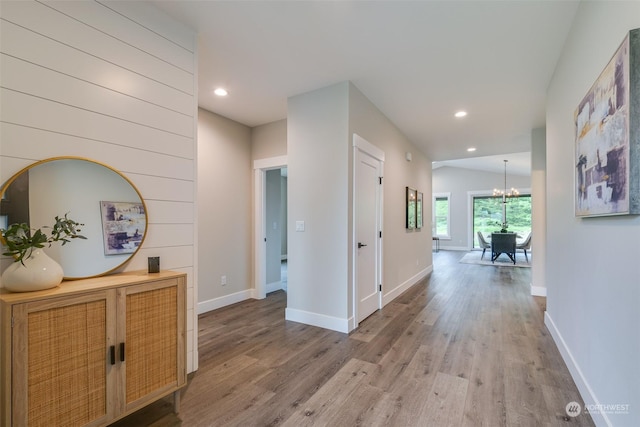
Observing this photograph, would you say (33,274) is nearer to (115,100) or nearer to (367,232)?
(115,100)

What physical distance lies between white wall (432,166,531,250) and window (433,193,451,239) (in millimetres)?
135

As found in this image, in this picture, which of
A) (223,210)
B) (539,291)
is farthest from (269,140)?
(539,291)

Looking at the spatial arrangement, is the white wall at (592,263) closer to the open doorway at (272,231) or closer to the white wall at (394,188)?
the white wall at (394,188)

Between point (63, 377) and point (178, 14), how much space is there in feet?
7.62

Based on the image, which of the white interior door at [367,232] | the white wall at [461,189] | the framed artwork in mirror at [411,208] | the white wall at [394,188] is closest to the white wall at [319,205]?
the white wall at [394,188]

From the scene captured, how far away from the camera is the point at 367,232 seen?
3.54 meters

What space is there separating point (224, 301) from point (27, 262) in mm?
2843

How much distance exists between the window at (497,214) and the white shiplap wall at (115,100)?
11.1 metres

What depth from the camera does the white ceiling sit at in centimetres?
205

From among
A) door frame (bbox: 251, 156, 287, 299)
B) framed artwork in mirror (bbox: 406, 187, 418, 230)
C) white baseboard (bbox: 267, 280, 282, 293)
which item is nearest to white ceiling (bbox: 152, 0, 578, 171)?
door frame (bbox: 251, 156, 287, 299)

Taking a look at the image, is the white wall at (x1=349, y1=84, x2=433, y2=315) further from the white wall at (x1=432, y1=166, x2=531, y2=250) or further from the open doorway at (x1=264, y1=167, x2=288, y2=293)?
the white wall at (x1=432, y1=166, x2=531, y2=250)

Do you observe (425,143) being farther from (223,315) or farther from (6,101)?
(6,101)

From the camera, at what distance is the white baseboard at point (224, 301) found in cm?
372

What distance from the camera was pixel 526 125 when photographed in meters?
4.52
